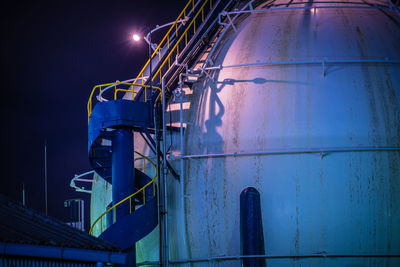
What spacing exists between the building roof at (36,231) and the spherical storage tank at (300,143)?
3.97 m

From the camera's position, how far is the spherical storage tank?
538 inches

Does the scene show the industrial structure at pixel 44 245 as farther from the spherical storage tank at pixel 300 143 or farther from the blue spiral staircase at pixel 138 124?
the spherical storage tank at pixel 300 143

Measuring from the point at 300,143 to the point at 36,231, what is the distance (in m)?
7.42

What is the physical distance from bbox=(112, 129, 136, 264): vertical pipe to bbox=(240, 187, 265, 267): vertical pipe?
3.74 m

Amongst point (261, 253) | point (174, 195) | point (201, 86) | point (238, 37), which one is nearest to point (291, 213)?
point (261, 253)

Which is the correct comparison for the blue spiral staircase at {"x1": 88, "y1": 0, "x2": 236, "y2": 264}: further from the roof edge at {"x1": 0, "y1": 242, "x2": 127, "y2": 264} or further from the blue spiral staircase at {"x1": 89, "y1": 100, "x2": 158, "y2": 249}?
the roof edge at {"x1": 0, "y1": 242, "x2": 127, "y2": 264}

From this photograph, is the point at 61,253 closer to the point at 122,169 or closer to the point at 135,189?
the point at 122,169

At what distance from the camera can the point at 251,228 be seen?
1345 centimetres

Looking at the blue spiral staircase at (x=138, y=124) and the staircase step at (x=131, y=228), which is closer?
the staircase step at (x=131, y=228)

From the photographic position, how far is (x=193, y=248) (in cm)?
1462

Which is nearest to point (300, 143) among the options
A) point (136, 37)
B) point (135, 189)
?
point (135, 189)

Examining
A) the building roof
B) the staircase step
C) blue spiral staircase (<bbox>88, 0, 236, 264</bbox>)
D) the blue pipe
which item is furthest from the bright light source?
the building roof

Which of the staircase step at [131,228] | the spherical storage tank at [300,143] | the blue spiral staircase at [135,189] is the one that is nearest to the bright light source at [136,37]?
the blue spiral staircase at [135,189]

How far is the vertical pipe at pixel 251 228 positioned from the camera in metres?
13.4
